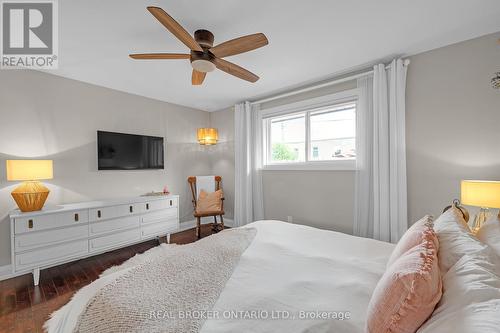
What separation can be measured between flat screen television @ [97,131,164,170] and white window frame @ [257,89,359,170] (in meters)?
1.93

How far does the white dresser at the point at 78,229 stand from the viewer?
2.28 metres

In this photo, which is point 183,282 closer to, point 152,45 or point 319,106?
point 152,45

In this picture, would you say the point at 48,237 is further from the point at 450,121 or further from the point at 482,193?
the point at 450,121

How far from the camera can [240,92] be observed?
12.1ft

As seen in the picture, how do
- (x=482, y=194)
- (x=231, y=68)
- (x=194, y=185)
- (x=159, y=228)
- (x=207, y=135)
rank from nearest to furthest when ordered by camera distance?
(x=482, y=194)
(x=231, y=68)
(x=159, y=228)
(x=194, y=185)
(x=207, y=135)

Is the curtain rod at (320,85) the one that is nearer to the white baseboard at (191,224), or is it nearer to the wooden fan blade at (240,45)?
the wooden fan blade at (240,45)

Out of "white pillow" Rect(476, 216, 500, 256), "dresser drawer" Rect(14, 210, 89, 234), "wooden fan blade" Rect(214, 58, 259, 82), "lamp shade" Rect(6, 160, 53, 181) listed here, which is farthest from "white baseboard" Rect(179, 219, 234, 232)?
"white pillow" Rect(476, 216, 500, 256)

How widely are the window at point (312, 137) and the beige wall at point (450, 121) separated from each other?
28.3 inches

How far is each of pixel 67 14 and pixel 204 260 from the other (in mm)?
2286

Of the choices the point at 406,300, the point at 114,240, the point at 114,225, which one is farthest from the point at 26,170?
the point at 406,300

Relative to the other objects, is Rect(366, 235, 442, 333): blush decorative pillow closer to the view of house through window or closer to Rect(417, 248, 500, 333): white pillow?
Rect(417, 248, 500, 333): white pillow

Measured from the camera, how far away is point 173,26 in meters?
1.47

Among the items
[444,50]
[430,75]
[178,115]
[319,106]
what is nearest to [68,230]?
[178,115]

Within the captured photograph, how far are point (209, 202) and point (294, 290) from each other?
117 inches
